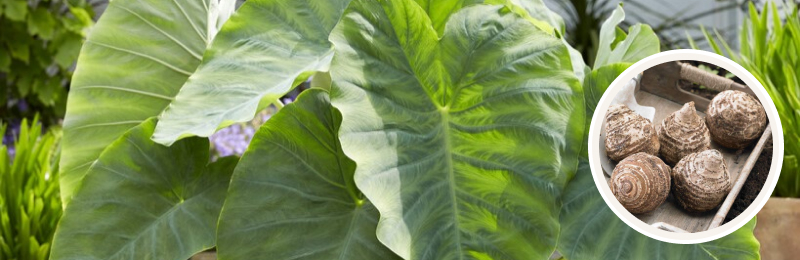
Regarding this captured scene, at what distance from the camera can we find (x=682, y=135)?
2.28 feet

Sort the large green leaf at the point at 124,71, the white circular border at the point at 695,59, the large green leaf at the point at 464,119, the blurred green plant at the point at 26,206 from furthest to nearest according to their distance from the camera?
the blurred green plant at the point at 26,206 < the large green leaf at the point at 124,71 < the large green leaf at the point at 464,119 < the white circular border at the point at 695,59

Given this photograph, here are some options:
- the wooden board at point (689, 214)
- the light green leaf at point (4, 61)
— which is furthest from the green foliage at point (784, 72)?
the light green leaf at point (4, 61)

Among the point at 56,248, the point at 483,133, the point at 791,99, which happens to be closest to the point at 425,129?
the point at 483,133

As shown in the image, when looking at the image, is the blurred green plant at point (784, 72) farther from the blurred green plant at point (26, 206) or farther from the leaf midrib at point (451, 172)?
the blurred green plant at point (26, 206)

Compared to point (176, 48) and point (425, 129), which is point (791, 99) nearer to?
point (425, 129)

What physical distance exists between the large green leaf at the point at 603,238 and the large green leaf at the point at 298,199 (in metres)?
0.18

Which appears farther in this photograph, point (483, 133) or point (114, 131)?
point (114, 131)

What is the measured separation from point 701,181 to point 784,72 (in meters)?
0.95

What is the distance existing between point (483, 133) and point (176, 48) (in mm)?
513

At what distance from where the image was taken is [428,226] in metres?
0.77

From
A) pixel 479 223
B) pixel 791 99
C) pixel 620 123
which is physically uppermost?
pixel 620 123

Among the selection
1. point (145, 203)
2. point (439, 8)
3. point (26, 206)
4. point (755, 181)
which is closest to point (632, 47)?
point (439, 8)

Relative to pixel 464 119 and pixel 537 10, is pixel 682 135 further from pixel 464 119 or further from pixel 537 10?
pixel 537 10

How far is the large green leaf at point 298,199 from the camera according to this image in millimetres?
849
